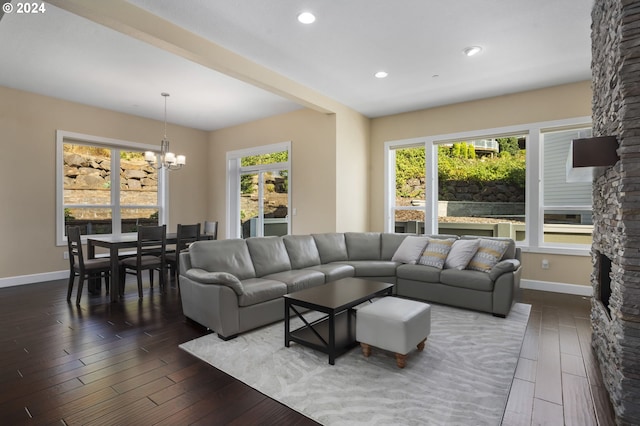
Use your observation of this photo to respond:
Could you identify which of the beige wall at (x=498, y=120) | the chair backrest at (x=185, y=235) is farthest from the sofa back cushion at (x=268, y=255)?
the beige wall at (x=498, y=120)

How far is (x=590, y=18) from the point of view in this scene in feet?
9.93

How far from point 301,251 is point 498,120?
12.0 feet

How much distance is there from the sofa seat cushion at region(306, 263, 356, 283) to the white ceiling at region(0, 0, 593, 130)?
255 cm

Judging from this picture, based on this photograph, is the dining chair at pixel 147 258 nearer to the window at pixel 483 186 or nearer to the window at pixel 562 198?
the window at pixel 483 186

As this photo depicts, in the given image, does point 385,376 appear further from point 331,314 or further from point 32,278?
point 32,278

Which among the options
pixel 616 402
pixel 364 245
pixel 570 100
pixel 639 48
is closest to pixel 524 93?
pixel 570 100

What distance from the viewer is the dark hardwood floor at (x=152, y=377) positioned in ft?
6.23

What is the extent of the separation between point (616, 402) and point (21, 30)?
18.8ft

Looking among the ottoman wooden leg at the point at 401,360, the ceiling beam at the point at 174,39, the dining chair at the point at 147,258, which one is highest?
the ceiling beam at the point at 174,39

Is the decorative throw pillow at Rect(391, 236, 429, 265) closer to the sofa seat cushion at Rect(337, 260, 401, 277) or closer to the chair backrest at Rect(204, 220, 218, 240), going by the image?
the sofa seat cushion at Rect(337, 260, 401, 277)

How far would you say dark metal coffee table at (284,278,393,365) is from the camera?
2.53 m

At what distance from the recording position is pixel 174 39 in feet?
10.4

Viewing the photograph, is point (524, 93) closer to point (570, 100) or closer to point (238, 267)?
point (570, 100)

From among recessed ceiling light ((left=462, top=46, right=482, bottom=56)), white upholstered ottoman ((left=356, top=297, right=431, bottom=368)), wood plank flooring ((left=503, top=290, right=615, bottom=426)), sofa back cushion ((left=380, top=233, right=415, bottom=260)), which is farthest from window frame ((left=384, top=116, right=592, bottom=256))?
white upholstered ottoman ((left=356, top=297, right=431, bottom=368))
